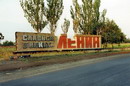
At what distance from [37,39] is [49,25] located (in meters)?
8.74

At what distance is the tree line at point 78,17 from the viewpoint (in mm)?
32469

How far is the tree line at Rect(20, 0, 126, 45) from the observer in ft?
107

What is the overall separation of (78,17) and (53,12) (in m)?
9.48

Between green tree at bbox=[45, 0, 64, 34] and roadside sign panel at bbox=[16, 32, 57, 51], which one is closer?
roadside sign panel at bbox=[16, 32, 57, 51]

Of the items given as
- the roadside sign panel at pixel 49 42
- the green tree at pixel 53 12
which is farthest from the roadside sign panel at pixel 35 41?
the green tree at pixel 53 12

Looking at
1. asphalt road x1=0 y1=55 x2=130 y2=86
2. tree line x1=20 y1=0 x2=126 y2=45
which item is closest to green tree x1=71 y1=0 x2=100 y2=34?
tree line x1=20 y1=0 x2=126 y2=45

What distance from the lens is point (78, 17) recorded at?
141ft

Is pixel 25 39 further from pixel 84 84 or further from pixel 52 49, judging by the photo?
pixel 84 84

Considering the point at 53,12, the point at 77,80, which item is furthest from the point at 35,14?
the point at 77,80

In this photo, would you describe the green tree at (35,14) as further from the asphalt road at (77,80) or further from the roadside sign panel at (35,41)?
the asphalt road at (77,80)

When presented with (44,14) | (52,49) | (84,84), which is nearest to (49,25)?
(44,14)

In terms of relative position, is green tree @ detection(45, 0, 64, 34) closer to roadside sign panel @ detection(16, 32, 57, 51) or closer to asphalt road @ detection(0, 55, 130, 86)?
roadside sign panel @ detection(16, 32, 57, 51)

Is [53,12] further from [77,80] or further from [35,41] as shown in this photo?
[77,80]

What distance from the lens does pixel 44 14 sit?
110 ft
